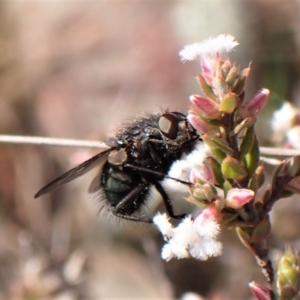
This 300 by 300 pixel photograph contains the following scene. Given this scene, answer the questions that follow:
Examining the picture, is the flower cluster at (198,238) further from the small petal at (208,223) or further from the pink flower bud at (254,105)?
the pink flower bud at (254,105)

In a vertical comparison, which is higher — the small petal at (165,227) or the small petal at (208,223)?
the small petal at (208,223)

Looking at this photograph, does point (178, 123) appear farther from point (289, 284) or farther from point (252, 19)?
point (252, 19)

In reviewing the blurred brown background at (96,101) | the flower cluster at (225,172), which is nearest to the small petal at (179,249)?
the flower cluster at (225,172)

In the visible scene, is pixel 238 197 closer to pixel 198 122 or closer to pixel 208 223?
pixel 208 223

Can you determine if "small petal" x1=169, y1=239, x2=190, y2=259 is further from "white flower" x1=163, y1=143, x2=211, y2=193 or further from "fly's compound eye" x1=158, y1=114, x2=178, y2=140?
"fly's compound eye" x1=158, y1=114, x2=178, y2=140

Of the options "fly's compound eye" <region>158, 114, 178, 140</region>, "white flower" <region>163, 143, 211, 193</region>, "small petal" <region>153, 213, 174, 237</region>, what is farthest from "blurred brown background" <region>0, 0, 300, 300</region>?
"small petal" <region>153, 213, 174, 237</region>

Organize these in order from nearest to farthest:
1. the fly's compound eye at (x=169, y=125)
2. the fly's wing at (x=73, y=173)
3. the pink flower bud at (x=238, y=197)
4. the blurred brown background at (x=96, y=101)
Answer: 1. the pink flower bud at (x=238, y=197)
2. the fly's compound eye at (x=169, y=125)
3. the fly's wing at (x=73, y=173)
4. the blurred brown background at (x=96, y=101)

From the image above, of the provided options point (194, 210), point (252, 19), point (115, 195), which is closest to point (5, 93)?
point (252, 19)

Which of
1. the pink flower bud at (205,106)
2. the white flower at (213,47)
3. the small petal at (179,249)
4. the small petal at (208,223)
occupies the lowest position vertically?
the small petal at (179,249)
